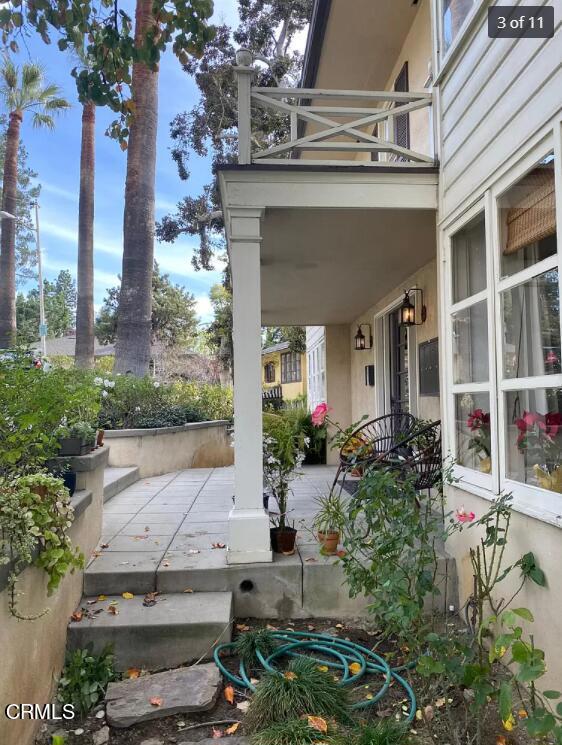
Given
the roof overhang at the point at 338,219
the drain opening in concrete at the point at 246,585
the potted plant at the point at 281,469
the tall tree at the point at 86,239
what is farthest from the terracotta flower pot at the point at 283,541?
the tall tree at the point at 86,239

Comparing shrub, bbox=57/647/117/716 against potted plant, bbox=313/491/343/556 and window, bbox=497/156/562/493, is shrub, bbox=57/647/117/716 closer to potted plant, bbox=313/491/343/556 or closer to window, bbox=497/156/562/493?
potted plant, bbox=313/491/343/556

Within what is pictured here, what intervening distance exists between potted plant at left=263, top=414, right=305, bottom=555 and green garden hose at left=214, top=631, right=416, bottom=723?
63 cm

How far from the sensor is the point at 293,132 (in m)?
3.87

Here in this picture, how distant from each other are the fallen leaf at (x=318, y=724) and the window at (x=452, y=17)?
412cm

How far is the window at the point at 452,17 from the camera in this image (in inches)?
128

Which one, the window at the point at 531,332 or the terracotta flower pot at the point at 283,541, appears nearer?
the window at the point at 531,332

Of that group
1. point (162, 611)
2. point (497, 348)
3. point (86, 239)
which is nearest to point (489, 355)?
point (497, 348)

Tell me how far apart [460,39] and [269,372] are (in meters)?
22.7

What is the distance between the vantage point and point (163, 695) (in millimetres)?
2426

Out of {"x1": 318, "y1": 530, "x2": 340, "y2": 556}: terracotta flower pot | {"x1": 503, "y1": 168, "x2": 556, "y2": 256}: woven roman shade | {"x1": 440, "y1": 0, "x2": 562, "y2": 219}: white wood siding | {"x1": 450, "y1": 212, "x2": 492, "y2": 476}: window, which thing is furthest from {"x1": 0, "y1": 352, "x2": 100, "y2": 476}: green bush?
{"x1": 440, "y1": 0, "x2": 562, "y2": 219}: white wood siding

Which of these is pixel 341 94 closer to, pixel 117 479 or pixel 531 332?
pixel 531 332

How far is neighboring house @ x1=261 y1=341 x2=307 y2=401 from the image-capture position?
19.7 metres

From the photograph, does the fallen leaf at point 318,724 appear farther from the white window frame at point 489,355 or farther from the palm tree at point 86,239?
the palm tree at point 86,239

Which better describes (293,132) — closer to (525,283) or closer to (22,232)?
(525,283)
